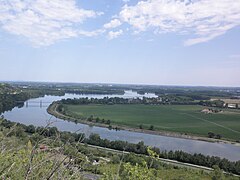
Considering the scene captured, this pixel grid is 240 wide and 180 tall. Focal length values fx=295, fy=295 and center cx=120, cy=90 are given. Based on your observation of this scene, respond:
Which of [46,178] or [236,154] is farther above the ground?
[46,178]

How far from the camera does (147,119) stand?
33469 mm

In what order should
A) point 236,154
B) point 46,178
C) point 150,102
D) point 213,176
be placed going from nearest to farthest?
point 46,178 → point 213,176 → point 236,154 → point 150,102

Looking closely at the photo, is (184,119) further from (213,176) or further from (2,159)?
(2,159)

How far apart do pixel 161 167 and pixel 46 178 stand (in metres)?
13.9

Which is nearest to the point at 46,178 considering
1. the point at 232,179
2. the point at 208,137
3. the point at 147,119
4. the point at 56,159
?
the point at 56,159

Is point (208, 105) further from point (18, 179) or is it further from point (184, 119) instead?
point (18, 179)

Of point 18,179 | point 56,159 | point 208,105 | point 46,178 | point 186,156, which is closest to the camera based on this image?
point 46,178

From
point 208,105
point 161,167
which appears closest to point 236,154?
point 161,167

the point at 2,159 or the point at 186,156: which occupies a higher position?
the point at 2,159

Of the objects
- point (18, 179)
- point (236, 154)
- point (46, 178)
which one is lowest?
point (236, 154)

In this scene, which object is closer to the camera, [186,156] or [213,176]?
[213,176]

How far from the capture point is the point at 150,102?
52625 millimetres

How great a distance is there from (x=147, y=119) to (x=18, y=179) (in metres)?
31.8

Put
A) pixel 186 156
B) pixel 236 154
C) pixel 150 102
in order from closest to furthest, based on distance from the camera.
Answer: pixel 186 156
pixel 236 154
pixel 150 102
